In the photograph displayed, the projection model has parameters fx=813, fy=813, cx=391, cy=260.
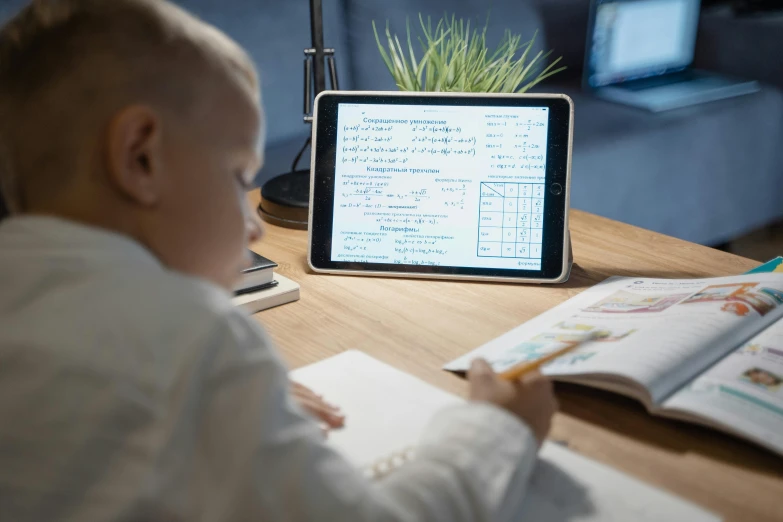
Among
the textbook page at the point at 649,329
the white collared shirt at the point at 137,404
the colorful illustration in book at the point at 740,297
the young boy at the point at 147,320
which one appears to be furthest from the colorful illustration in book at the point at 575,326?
the white collared shirt at the point at 137,404

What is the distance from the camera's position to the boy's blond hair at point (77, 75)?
50cm

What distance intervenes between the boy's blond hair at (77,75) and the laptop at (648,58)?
2.01 m

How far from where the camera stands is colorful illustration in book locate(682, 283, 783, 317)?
2.68 feet

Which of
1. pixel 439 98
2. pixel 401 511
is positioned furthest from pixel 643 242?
pixel 401 511

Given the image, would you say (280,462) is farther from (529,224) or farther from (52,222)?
(529,224)

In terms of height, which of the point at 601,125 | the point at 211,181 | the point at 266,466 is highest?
the point at 211,181

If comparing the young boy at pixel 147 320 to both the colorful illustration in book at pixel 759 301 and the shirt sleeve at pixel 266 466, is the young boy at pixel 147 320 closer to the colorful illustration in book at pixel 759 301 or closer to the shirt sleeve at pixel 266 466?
the shirt sleeve at pixel 266 466

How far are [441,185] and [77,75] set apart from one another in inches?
22.3

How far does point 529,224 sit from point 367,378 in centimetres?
32

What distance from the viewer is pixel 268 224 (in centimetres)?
119

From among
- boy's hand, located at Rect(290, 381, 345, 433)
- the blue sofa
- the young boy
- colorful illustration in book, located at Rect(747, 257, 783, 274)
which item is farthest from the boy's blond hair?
the blue sofa

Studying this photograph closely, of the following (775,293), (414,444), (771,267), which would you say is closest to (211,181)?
(414,444)

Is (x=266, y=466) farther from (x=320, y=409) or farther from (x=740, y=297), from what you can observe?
(x=740, y=297)

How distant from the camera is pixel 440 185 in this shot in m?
1.00
